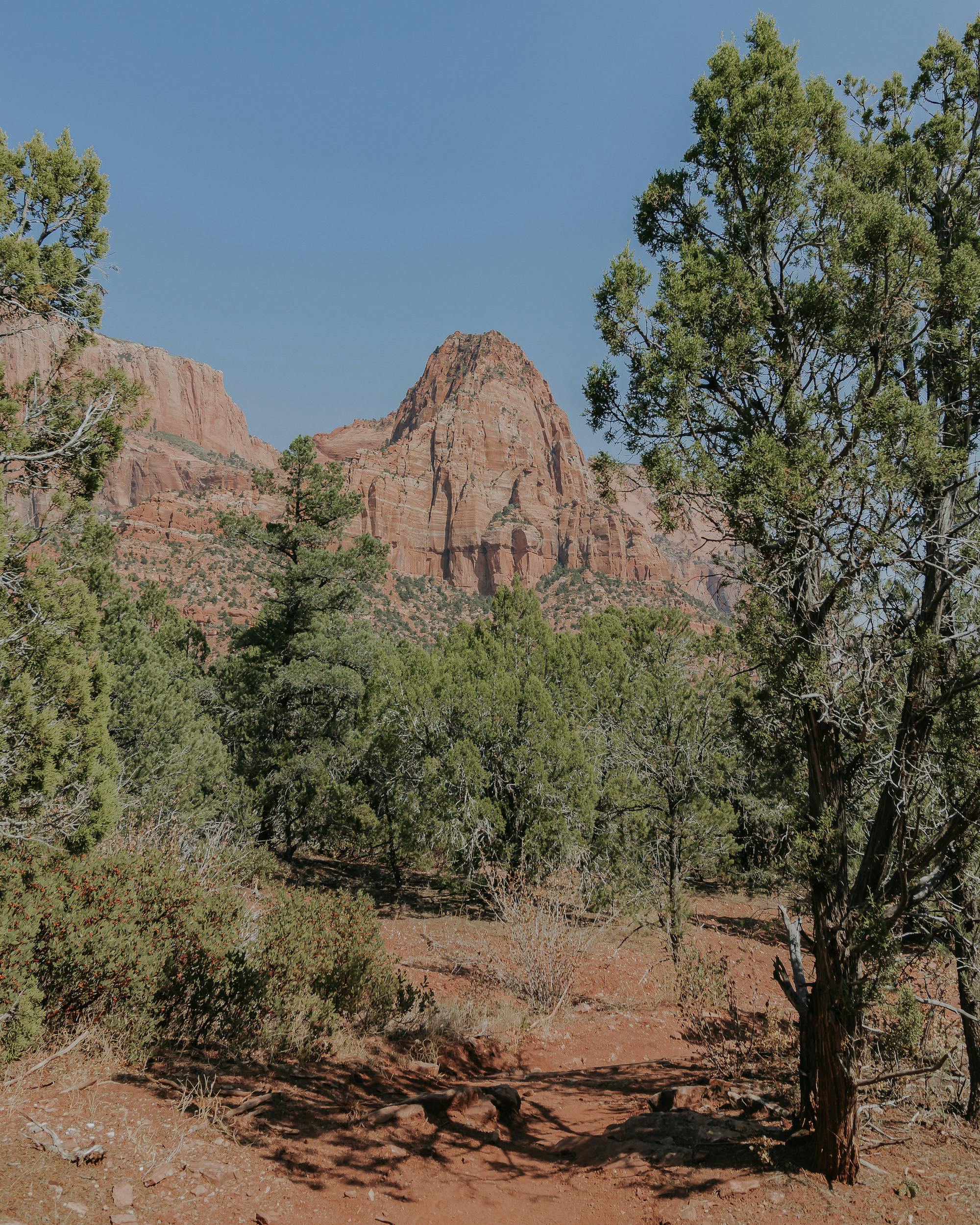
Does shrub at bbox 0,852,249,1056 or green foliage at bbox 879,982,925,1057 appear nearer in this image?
green foliage at bbox 879,982,925,1057

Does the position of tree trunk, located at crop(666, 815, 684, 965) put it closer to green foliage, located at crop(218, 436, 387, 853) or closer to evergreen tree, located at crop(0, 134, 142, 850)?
green foliage, located at crop(218, 436, 387, 853)

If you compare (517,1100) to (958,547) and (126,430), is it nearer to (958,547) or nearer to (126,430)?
(958,547)

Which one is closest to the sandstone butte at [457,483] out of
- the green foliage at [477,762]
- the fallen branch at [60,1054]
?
the green foliage at [477,762]

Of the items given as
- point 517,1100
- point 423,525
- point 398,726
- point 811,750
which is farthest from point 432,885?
point 423,525

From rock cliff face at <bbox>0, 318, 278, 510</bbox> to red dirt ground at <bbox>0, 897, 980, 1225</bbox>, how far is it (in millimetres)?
98928

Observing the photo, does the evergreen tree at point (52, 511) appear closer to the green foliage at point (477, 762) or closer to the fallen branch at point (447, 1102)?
the fallen branch at point (447, 1102)

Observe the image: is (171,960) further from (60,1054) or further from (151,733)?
(151,733)

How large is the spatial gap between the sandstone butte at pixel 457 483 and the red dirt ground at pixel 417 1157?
80.7 metres

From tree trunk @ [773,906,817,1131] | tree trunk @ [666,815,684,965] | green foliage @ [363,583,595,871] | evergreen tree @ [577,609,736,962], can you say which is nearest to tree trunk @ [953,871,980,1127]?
tree trunk @ [773,906,817,1131]

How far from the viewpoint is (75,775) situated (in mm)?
6297

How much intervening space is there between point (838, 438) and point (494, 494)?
A: 5256 inches

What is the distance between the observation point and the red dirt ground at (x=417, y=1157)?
3865 millimetres

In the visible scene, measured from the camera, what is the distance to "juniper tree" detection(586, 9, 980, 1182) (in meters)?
4.22

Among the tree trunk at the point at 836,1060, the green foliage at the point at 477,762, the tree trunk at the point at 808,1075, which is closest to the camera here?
the tree trunk at the point at 836,1060
